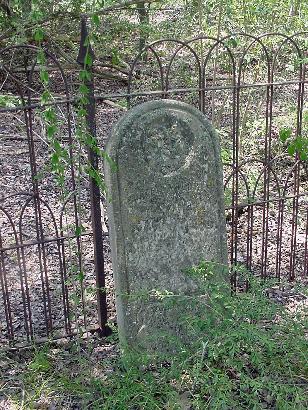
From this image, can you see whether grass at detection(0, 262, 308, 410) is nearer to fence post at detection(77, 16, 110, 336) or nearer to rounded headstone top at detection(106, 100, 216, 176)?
fence post at detection(77, 16, 110, 336)

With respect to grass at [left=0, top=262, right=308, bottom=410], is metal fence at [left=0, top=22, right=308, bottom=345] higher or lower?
higher

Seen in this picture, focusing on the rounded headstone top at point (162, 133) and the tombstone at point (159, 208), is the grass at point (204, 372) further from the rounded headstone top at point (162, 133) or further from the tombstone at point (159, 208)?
the rounded headstone top at point (162, 133)

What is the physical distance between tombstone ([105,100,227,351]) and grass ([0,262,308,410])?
21cm

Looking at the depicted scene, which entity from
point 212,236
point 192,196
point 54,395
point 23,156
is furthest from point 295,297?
point 23,156

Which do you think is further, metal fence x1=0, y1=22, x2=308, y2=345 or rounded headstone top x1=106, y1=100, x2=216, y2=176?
metal fence x1=0, y1=22, x2=308, y2=345

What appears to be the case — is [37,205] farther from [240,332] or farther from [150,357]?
[240,332]

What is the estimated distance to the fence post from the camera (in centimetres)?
316

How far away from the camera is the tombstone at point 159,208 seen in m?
3.13

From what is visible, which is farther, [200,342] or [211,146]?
[211,146]

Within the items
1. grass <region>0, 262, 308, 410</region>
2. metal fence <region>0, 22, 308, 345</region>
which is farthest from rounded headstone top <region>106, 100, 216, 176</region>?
grass <region>0, 262, 308, 410</region>

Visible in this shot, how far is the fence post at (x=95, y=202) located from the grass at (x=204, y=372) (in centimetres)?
31

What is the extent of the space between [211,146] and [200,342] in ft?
3.86

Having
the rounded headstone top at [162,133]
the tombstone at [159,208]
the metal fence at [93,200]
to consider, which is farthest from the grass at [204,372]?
the rounded headstone top at [162,133]

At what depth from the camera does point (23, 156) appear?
6645mm
